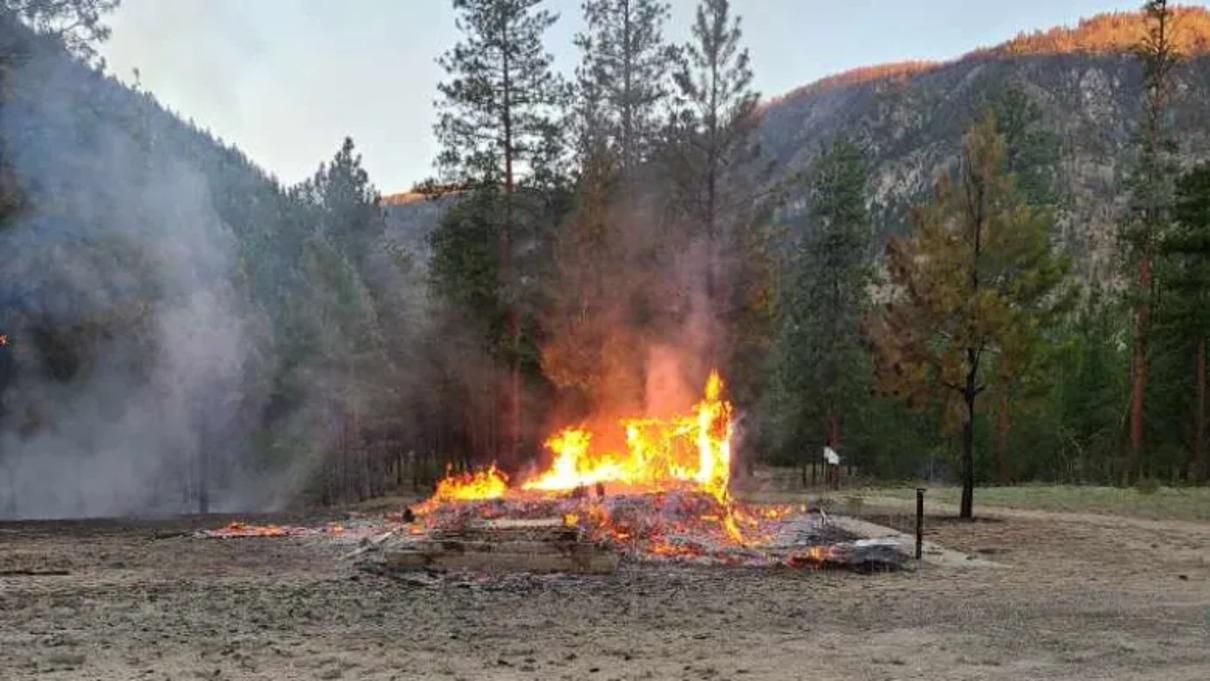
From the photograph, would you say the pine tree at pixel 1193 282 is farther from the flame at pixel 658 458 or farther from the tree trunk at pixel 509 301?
the tree trunk at pixel 509 301

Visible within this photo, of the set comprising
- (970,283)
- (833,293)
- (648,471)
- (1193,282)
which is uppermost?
(833,293)

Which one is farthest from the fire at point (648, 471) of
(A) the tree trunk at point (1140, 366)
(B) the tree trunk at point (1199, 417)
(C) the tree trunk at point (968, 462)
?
(A) the tree trunk at point (1140, 366)

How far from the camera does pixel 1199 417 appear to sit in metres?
31.9

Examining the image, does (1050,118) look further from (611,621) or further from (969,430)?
(611,621)

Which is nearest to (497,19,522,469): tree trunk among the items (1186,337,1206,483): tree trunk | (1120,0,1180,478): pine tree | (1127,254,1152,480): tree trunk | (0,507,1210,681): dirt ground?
(0,507,1210,681): dirt ground

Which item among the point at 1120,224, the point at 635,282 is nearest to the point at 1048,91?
the point at 1120,224

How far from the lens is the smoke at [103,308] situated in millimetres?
23922

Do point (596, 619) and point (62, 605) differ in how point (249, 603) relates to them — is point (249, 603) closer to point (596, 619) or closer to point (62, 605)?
point (62, 605)

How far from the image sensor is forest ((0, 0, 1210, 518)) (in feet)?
72.9

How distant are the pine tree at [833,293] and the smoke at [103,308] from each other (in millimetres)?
23015

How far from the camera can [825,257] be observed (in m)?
40.3

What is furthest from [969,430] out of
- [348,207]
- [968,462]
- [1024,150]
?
[348,207]

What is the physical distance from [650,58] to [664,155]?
8282 millimetres

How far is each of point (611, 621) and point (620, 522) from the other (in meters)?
5.84
